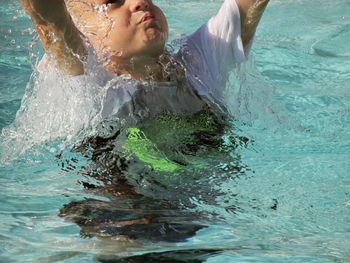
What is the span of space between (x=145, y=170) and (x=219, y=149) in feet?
1.24

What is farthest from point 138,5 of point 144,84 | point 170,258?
point 170,258

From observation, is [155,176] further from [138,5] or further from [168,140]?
[138,5]

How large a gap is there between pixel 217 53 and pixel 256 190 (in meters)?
0.79

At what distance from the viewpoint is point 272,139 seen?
13.2ft

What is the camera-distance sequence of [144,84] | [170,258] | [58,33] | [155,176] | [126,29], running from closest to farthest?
[170,258], [58,33], [155,176], [126,29], [144,84]

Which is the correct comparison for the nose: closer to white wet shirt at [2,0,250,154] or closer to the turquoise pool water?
white wet shirt at [2,0,250,154]

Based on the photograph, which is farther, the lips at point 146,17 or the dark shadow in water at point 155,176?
the lips at point 146,17

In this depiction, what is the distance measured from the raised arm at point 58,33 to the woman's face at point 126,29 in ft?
0.45

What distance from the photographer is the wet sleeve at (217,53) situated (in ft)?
12.5

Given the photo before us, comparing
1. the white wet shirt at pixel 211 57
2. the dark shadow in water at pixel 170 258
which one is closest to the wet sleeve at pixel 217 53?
the white wet shirt at pixel 211 57

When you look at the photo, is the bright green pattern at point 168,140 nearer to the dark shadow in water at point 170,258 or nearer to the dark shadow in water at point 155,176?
the dark shadow in water at point 155,176

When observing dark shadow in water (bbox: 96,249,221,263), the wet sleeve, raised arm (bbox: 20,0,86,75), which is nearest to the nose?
raised arm (bbox: 20,0,86,75)

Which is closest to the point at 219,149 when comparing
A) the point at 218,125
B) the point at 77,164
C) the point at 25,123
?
the point at 218,125

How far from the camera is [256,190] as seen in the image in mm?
3355
